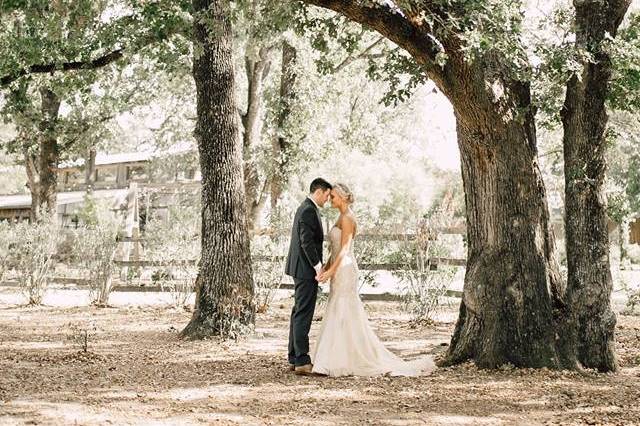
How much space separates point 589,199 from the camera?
337 inches

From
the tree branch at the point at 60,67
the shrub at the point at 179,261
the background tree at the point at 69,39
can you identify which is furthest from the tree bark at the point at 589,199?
the shrub at the point at 179,261

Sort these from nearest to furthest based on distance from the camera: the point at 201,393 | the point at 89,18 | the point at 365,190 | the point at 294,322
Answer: the point at 201,393 < the point at 294,322 < the point at 89,18 < the point at 365,190

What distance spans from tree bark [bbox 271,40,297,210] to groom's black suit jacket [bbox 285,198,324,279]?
15.4 meters

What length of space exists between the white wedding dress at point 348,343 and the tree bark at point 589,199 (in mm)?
1898

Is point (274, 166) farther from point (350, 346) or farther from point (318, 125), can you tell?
point (350, 346)

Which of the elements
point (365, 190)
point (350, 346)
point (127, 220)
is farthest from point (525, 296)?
point (365, 190)

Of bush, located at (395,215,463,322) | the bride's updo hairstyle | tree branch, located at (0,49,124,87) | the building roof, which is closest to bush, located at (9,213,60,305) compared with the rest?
tree branch, located at (0,49,124,87)

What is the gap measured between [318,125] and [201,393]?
18.1m

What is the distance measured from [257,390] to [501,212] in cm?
346

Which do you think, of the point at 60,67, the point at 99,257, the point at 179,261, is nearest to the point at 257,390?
→ the point at 60,67

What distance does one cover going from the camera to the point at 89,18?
10.9m

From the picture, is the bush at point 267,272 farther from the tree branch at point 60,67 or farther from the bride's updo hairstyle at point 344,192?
the bride's updo hairstyle at point 344,192

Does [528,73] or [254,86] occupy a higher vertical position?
[254,86]

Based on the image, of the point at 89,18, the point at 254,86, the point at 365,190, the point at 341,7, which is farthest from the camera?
the point at 365,190
